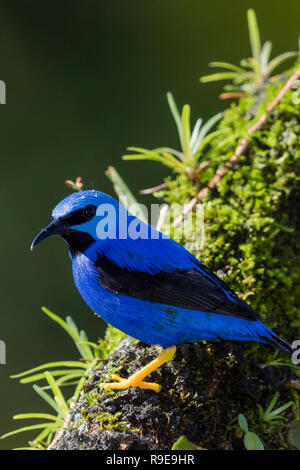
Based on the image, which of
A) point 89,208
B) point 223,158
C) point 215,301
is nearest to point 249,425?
point 215,301

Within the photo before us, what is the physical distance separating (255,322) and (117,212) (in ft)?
2.69

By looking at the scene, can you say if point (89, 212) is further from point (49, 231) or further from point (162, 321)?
point (162, 321)

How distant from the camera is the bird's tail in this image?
238cm

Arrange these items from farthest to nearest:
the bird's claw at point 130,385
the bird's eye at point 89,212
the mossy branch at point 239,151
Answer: the mossy branch at point 239,151, the bird's eye at point 89,212, the bird's claw at point 130,385

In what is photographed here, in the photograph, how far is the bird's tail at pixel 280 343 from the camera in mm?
2385

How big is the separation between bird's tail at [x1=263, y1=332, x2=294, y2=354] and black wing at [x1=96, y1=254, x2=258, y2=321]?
0.13m

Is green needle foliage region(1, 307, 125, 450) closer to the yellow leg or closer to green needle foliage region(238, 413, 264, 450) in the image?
the yellow leg

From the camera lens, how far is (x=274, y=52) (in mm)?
6105

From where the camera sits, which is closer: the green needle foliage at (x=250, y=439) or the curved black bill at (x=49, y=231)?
the green needle foliage at (x=250, y=439)

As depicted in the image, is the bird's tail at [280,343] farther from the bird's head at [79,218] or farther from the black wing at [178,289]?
the bird's head at [79,218]

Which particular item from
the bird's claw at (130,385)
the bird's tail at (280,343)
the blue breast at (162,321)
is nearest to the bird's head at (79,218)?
the blue breast at (162,321)

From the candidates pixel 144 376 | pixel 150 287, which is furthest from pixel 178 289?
pixel 144 376

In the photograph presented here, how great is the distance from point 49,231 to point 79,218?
150 mm
